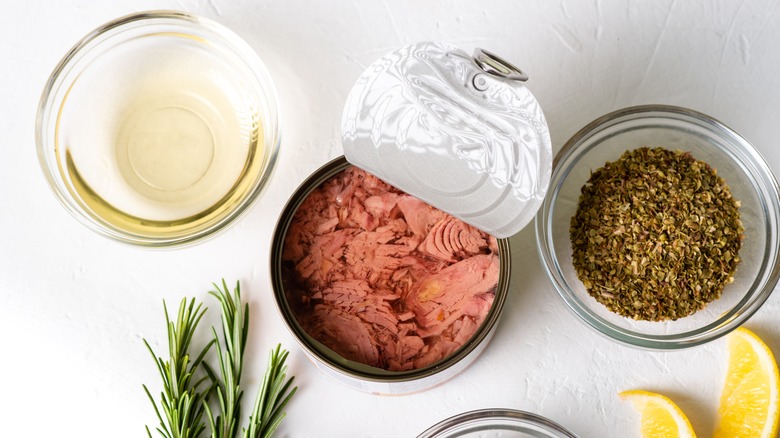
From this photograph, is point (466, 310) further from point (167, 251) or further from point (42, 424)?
point (42, 424)

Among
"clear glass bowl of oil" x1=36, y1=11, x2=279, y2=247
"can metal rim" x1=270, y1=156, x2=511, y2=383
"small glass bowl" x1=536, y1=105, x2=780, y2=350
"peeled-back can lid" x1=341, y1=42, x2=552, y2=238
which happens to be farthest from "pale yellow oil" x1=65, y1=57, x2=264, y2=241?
"small glass bowl" x1=536, y1=105, x2=780, y2=350

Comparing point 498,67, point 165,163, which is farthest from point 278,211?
point 498,67

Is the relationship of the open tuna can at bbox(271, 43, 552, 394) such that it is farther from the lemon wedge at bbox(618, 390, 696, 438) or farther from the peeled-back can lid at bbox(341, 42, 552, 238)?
the lemon wedge at bbox(618, 390, 696, 438)

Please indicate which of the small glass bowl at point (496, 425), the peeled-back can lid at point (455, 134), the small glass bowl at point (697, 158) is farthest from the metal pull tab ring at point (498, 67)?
the small glass bowl at point (496, 425)

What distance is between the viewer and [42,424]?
1261 mm

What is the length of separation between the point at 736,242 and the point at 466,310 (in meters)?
0.44

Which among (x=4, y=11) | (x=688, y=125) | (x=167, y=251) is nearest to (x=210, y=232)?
(x=167, y=251)

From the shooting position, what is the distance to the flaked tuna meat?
1120mm

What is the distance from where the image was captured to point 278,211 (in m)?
1.24

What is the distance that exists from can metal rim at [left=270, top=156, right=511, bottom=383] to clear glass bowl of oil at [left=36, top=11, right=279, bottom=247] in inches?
4.3

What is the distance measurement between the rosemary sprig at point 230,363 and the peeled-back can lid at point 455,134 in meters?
0.34

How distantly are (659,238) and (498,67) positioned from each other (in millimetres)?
363

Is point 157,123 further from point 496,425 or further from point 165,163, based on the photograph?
point 496,425

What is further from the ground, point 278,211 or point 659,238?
point 278,211
